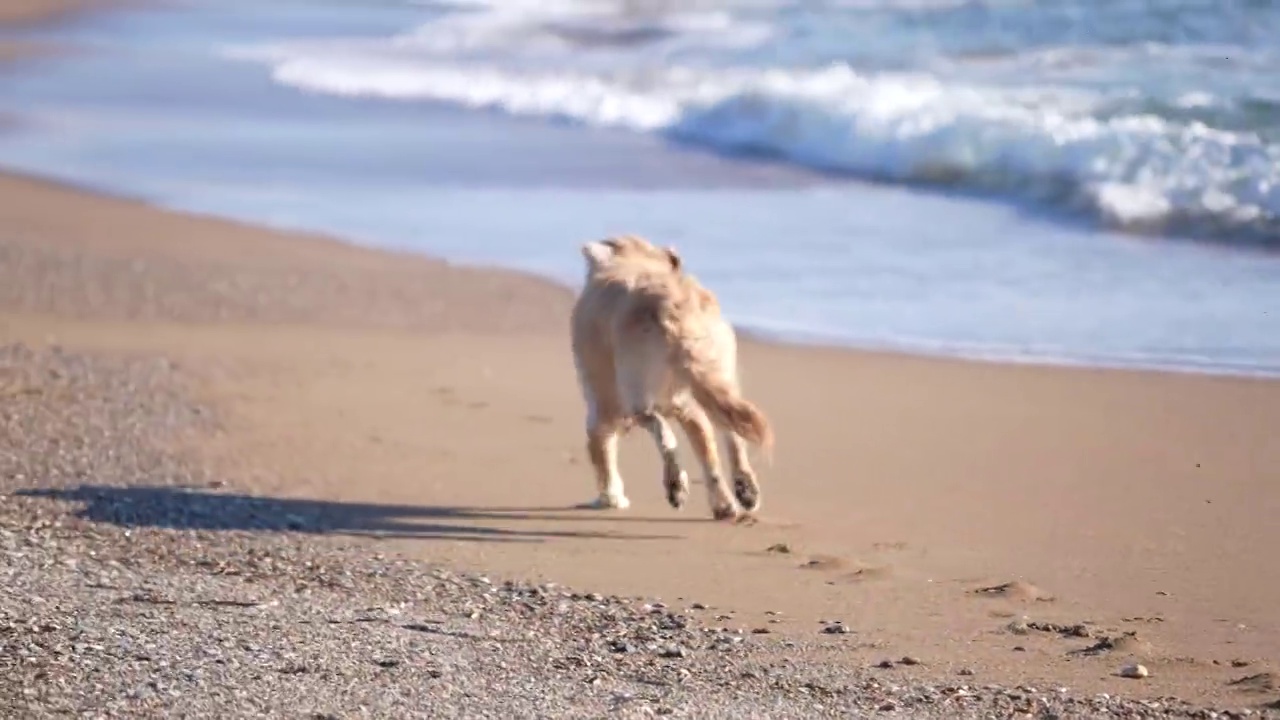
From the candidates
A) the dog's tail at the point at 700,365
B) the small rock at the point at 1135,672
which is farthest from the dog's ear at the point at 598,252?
the small rock at the point at 1135,672

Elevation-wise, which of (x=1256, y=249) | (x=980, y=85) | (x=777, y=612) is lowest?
(x=777, y=612)

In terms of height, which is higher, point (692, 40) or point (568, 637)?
point (692, 40)

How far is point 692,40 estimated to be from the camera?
1041 inches

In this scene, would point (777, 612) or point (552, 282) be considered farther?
point (552, 282)

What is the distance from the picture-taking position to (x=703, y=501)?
283 inches

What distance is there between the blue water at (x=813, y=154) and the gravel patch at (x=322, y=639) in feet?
12.5

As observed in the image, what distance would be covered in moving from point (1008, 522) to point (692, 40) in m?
20.3

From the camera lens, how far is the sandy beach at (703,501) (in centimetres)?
527

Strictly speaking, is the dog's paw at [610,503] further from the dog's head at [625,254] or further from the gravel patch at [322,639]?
A: the gravel patch at [322,639]

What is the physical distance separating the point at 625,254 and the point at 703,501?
955 mm

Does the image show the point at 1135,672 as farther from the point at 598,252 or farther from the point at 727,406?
the point at 598,252

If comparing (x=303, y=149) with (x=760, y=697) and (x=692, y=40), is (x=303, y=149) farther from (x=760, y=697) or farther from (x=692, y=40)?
(x=760, y=697)

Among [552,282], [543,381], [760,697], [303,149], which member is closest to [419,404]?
[543,381]

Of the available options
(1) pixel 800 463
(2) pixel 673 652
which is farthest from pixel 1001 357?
(2) pixel 673 652
